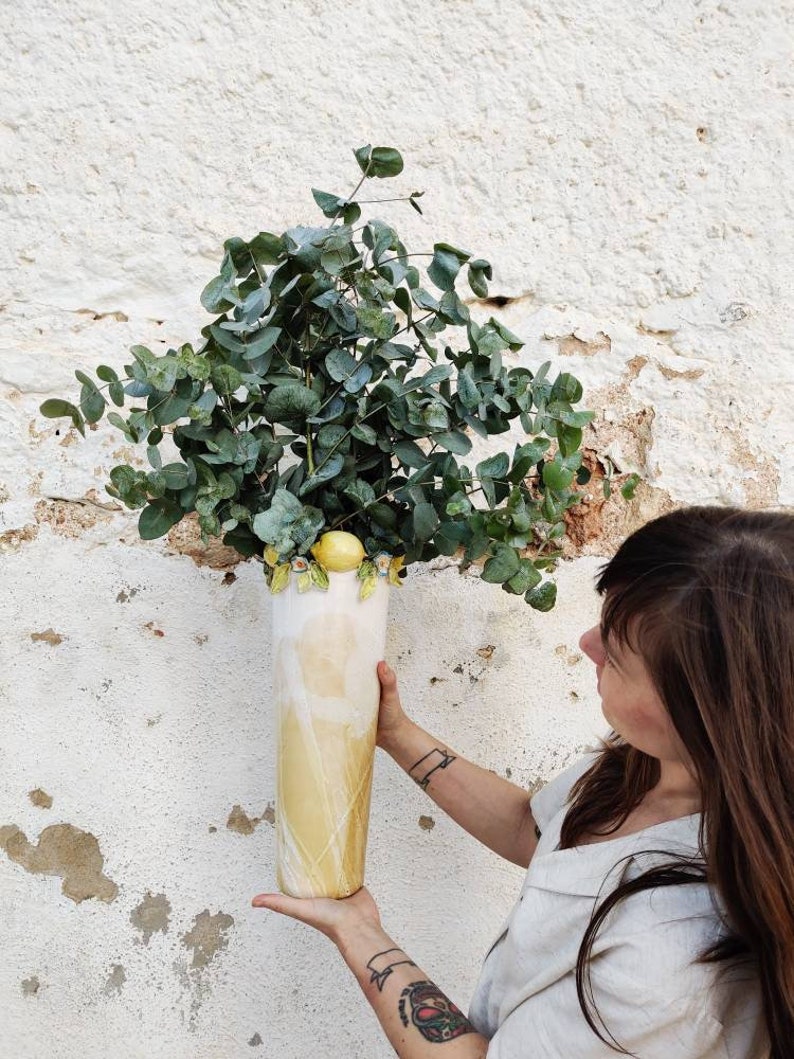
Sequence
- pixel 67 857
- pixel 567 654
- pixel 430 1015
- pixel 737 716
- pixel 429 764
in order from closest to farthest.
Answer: pixel 737 716, pixel 430 1015, pixel 429 764, pixel 67 857, pixel 567 654

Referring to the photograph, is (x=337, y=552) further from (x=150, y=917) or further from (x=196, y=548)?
(x=150, y=917)

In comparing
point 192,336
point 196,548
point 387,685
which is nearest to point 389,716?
point 387,685

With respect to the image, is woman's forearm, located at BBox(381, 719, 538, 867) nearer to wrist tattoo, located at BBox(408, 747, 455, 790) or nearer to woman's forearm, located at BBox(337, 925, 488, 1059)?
wrist tattoo, located at BBox(408, 747, 455, 790)

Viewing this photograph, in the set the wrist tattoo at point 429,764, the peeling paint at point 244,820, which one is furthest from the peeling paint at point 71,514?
the wrist tattoo at point 429,764

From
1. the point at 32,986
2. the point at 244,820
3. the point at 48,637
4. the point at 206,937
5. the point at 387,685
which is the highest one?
the point at 387,685

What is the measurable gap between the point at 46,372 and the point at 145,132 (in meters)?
0.38

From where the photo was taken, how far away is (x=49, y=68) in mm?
1288

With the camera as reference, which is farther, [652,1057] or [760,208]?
[760,208]

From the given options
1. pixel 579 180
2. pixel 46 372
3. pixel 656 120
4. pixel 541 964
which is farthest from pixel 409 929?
pixel 656 120

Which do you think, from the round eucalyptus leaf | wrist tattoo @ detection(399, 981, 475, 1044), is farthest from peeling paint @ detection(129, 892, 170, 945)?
the round eucalyptus leaf

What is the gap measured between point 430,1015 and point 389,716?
341 mm

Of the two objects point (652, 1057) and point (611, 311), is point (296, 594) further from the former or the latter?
point (611, 311)

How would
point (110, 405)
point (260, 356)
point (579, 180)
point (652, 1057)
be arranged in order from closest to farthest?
point (652, 1057) < point (260, 356) < point (110, 405) < point (579, 180)

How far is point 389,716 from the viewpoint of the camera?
1109mm
